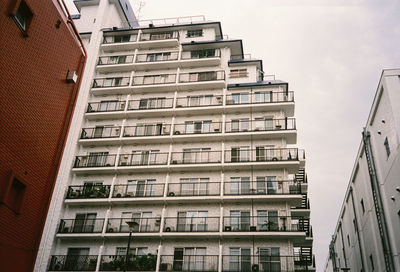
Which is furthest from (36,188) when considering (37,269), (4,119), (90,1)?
(90,1)

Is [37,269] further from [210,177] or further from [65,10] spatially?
[65,10]

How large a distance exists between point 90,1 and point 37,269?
29.9 meters

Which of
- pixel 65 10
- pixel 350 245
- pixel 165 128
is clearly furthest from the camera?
pixel 350 245

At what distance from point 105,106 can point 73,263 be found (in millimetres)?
15132

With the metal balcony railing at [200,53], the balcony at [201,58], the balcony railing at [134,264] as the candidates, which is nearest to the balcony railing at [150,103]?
the balcony at [201,58]

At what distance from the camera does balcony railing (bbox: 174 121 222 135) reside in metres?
32.2

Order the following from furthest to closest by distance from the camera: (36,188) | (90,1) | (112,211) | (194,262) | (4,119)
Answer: (90,1), (112,211), (194,262), (36,188), (4,119)

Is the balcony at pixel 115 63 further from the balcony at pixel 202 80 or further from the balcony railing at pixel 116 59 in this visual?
the balcony at pixel 202 80

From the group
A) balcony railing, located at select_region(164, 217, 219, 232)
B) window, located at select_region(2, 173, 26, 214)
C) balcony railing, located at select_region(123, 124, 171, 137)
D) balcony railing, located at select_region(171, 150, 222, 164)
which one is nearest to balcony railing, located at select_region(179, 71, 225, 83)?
balcony railing, located at select_region(123, 124, 171, 137)

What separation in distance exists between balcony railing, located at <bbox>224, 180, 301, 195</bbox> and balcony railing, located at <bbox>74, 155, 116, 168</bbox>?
35.0ft

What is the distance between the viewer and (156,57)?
3819 centimetres

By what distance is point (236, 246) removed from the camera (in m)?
26.9

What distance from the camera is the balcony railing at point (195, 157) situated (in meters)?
30.7

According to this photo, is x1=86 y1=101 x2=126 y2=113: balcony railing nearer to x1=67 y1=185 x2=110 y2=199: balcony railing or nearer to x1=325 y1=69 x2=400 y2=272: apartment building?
x1=67 y1=185 x2=110 y2=199: balcony railing
